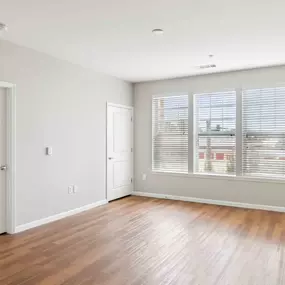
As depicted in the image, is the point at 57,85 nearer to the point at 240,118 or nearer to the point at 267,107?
the point at 240,118

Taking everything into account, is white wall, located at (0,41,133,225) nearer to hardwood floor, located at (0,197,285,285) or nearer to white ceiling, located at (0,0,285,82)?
white ceiling, located at (0,0,285,82)

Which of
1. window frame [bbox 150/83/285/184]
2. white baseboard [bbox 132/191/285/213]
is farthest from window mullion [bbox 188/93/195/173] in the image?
white baseboard [bbox 132/191/285/213]

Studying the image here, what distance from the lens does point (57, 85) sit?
4.57 m

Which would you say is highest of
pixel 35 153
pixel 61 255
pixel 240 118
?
pixel 240 118

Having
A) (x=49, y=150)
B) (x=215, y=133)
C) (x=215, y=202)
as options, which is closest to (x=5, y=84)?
(x=49, y=150)

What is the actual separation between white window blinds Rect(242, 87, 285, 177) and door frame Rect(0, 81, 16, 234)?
3967 mm

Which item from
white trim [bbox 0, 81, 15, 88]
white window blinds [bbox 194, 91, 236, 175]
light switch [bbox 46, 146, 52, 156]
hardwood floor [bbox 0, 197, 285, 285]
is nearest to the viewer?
hardwood floor [bbox 0, 197, 285, 285]

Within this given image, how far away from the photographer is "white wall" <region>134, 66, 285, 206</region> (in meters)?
5.13

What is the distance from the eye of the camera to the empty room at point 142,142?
2.88m

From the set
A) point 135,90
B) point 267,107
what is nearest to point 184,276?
point 267,107

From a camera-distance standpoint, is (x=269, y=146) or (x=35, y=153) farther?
(x=269, y=146)

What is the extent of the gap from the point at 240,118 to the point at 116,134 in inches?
98.2

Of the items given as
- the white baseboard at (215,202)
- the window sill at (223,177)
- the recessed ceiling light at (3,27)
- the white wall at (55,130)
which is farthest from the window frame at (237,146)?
the recessed ceiling light at (3,27)

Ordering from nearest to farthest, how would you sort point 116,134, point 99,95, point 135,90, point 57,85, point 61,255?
point 61,255, point 57,85, point 99,95, point 116,134, point 135,90
